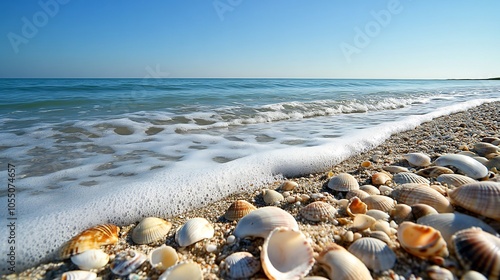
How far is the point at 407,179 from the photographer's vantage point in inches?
94.7

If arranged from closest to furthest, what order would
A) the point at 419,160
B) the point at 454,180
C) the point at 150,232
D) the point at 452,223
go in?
the point at 452,223 < the point at 150,232 < the point at 454,180 < the point at 419,160

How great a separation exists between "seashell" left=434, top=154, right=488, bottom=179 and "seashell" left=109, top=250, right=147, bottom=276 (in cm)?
279

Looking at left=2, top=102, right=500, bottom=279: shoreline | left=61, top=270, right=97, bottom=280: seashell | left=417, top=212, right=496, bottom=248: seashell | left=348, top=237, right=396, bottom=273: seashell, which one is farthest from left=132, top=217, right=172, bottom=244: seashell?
left=417, top=212, right=496, bottom=248: seashell

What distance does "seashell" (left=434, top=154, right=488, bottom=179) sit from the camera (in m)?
2.27

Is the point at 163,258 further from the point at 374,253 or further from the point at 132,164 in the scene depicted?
the point at 132,164

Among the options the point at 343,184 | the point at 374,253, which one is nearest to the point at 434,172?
the point at 343,184

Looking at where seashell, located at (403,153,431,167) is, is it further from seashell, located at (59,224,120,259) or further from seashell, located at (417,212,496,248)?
seashell, located at (59,224,120,259)

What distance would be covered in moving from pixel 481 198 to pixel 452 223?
311 millimetres

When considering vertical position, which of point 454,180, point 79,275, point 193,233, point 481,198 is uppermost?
point 481,198

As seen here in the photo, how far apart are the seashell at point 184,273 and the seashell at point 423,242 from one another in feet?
3.66

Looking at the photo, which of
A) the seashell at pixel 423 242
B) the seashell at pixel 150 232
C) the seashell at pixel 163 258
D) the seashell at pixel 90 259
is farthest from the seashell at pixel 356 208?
the seashell at pixel 90 259

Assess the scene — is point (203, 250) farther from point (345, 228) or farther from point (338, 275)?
point (345, 228)

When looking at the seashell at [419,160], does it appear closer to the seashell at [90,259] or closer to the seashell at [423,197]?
the seashell at [423,197]

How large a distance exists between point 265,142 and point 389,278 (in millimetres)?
3085
